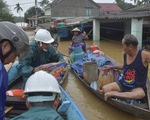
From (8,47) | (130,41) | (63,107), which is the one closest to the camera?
(8,47)

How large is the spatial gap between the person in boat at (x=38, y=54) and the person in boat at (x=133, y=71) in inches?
60.3

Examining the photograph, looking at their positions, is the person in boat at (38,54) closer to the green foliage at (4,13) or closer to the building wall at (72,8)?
the building wall at (72,8)

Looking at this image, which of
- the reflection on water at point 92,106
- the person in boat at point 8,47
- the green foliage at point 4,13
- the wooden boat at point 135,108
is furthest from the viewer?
the green foliage at point 4,13

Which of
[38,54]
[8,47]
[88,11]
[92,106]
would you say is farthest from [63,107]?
[88,11]

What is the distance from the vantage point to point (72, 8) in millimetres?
41844

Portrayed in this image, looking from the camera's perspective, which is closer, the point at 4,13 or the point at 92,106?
the point at 92,106

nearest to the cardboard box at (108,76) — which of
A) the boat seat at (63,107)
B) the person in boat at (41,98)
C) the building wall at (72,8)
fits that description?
the boat seat at (63,107)

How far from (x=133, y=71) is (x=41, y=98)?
334cm

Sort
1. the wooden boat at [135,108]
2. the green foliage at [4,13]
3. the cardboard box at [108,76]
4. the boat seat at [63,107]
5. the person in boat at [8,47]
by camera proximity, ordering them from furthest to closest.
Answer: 1. the green foliage at [4,13]
2. the cardboard box at [108,76]
3. the wooden boat at [135,108]
4. the boat seat at [63,107]
5. the person in boat at [8,47]

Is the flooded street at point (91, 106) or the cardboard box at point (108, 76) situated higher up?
the cardboard box at point (108, 76)

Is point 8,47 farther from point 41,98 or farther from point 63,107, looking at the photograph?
point 63,107

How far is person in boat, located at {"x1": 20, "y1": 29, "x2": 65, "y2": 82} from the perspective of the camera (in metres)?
4.71

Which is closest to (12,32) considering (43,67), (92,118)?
(43,67)

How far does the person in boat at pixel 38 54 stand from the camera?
15.5 ft
